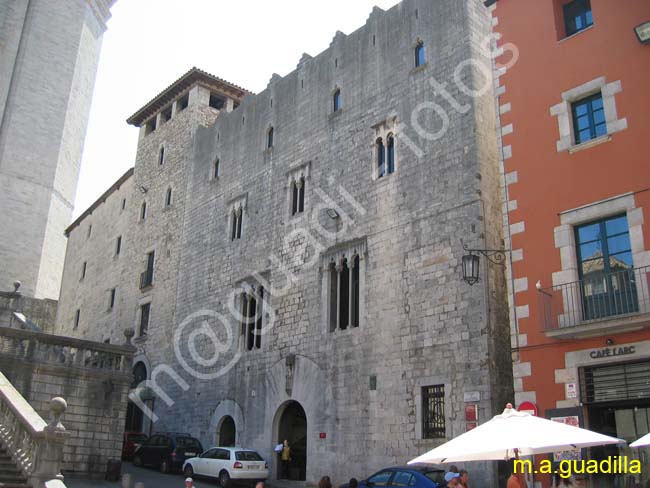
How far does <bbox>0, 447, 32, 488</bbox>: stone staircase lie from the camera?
37.5ft

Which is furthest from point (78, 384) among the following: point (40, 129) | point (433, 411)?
point (40, 129)

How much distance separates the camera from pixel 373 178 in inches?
769

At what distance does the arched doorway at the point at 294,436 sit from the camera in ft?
65.1

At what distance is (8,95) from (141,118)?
6.50 m

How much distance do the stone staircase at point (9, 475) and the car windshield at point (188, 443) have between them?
946 centimetres

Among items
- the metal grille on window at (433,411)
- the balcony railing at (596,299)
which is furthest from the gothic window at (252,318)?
the balcony railing at (596,299)

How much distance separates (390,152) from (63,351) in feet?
34.8

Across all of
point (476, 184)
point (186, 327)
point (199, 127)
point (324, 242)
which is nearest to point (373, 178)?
point (324, 242)

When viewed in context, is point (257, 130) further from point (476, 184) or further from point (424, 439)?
point (424, 439)

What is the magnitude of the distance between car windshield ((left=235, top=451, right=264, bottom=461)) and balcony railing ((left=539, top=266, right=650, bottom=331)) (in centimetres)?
975

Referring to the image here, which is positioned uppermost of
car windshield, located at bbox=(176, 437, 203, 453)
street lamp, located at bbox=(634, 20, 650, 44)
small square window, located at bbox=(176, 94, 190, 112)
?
small square window, located at bbox=(176, 94, 190, 112)

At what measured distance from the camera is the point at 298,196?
73.7 ft

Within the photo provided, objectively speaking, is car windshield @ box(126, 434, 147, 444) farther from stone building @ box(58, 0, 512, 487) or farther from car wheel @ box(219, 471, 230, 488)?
car wheel @ box(219, 471, 230, 488)

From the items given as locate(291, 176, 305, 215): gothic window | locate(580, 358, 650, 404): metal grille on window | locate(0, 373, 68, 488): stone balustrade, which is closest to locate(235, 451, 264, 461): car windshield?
locate(0, 373, 68, 488): stone balustrade
